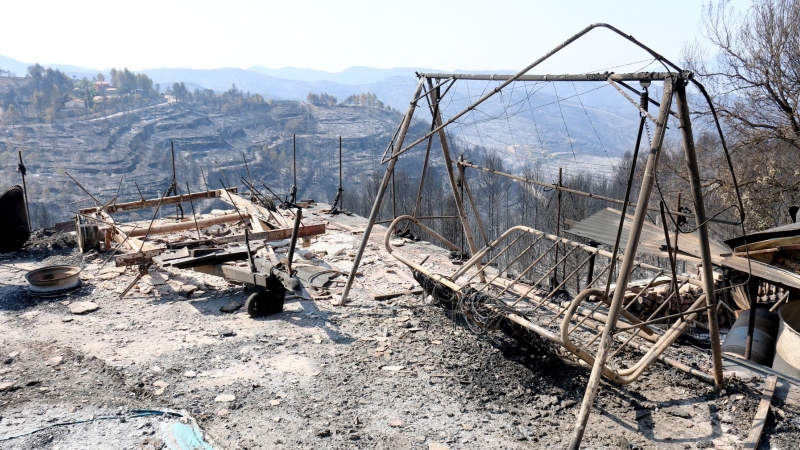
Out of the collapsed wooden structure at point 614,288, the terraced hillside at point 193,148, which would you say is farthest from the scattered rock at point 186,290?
the terraced hillside at point 193,148

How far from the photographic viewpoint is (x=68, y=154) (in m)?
65.7

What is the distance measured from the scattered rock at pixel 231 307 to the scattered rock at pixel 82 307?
1543 mm

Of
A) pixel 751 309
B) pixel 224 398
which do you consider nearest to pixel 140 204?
pixel 224 398

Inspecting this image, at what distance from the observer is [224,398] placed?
4438 mm

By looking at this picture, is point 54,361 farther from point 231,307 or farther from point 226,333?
point 231,307

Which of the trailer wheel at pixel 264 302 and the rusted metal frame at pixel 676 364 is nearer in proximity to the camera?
the rusted metal frame at pixel 676 364

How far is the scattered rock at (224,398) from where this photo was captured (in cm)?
439

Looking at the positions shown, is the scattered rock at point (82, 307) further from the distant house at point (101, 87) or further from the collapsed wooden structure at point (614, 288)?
the distant house at point (101, 87)

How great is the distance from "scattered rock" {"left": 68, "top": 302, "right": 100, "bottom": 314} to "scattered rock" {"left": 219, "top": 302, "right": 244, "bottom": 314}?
154cm

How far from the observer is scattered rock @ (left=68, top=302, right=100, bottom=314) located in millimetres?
6498

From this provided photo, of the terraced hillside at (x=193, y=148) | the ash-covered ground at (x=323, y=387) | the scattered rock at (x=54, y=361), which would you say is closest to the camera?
the ash-covered ground at (x=323, y=387)

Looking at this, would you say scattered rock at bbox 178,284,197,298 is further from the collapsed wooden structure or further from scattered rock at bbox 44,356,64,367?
the collapsed wooden structure

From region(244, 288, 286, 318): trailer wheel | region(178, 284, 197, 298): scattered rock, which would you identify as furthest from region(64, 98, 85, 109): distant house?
region(244, 288, 286, 318): trailer wheel

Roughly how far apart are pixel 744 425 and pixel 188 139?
8071 cm
